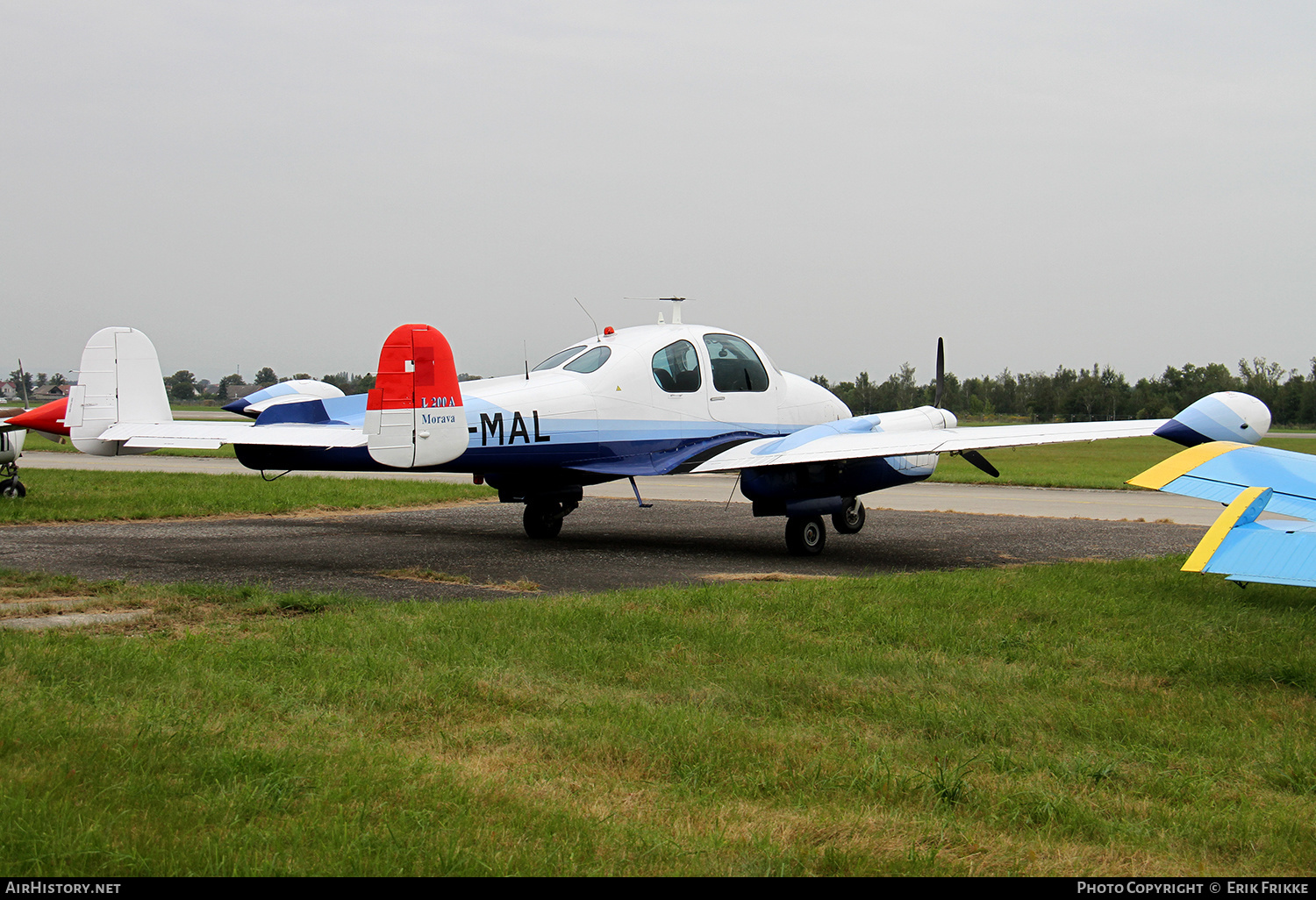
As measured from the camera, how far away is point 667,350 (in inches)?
515

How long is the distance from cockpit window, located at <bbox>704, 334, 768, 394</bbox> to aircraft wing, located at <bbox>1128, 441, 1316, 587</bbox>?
703 centimetres

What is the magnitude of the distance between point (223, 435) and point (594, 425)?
4.28 metres

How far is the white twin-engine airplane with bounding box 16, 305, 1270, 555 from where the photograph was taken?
1011 cm

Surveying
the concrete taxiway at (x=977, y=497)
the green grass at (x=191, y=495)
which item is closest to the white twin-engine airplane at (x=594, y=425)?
the concrete taxiway at (x=977, y=497)

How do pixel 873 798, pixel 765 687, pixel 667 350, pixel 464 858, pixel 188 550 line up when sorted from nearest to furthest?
pixel 464 858, pixel 873 798, pixel 765 687, pixel 188 550, pixel 667 350

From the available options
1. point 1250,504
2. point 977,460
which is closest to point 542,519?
point 977,460

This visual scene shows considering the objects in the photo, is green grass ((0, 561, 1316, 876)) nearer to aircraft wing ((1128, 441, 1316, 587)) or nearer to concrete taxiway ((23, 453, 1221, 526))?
aircraft wing ((1128, 441, 1316, 587))

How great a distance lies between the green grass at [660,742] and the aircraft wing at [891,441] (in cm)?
379

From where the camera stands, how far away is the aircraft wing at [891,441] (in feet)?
36.8

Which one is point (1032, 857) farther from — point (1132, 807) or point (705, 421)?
point (705, 421)

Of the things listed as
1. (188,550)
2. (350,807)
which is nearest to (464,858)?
(350,807)

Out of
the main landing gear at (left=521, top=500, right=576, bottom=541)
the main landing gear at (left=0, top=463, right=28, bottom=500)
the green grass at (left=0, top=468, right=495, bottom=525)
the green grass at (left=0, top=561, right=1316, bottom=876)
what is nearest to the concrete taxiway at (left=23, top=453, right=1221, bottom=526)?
the green grass at (left=0, top=468, right=495, bottom=525)

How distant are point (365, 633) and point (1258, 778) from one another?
16.6 ft

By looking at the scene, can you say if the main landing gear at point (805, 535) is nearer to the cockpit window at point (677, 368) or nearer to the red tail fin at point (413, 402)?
the cockpit window at point (677, 368)
